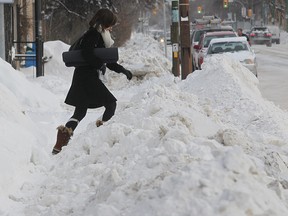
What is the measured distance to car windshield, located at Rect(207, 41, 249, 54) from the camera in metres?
21.8

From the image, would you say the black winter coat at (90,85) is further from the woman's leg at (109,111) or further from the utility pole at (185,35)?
the utility pole at (185,35)

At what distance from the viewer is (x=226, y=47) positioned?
72.6 feet

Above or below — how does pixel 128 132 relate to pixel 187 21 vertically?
below

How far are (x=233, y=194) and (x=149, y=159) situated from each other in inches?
57.9

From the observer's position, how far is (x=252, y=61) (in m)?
20.6

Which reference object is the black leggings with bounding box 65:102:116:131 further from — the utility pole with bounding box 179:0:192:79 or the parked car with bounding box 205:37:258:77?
the parked car with bounding box 205:37:258:77

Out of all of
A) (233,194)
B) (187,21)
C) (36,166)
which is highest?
(187,21)

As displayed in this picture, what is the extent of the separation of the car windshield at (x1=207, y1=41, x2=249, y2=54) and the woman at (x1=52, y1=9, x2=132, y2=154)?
13.9 m

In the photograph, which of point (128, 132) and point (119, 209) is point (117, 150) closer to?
point (128, 132)

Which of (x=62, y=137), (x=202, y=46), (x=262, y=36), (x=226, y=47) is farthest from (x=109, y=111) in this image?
(x=262, y=36)

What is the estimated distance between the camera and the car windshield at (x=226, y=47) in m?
21.8

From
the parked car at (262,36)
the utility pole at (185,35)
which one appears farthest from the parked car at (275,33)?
the utility pole at (185,35)

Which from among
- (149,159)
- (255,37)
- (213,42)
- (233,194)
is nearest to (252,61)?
(213,42)

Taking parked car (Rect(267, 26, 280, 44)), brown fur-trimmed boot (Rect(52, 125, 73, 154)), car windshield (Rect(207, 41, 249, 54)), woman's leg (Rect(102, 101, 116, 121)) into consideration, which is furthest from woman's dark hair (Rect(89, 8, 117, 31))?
parked car (Rect(267, 26, 280, 44))
